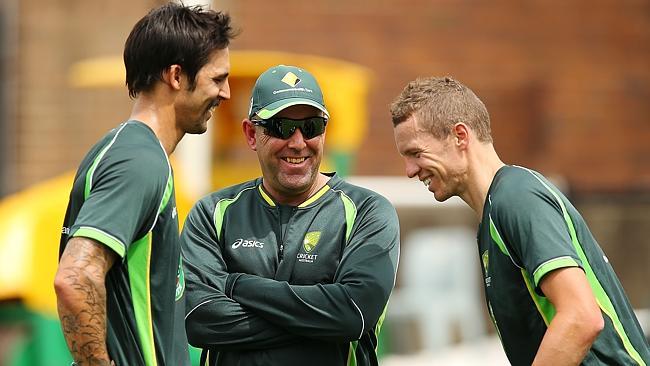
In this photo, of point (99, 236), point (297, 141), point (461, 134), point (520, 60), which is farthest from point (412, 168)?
point (520, 60)

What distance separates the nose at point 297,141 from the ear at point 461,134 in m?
0.59

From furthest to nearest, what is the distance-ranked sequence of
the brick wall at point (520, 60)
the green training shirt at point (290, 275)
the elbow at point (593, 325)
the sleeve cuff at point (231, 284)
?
the brick wall at point (520, 60) < the sleeve cuff at point (231, 284) < the green training shirt at point (290, 275) < the elbow at point (593, 325)

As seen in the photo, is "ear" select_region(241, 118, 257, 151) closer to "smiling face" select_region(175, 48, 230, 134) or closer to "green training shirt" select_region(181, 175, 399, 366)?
"green training shirt" select_region(181, 175, 399, 366)

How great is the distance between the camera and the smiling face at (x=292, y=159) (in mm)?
4797

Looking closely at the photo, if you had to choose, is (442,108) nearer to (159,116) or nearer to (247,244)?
(247,244)

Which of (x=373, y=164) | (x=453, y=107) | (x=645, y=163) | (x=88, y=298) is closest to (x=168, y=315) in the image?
(x=88, y=298)

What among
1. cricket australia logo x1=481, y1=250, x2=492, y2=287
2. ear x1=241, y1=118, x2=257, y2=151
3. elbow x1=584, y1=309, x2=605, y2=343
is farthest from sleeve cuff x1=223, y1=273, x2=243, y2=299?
elbow x1=584, y1=309, x2=605, y2=343

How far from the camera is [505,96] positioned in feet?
45.1

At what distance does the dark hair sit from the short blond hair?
76cm

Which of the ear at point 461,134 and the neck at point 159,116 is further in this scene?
the ear at point 461,134

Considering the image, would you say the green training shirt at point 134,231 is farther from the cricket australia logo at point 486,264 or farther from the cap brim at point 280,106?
the cricket australia logo at point 486,264

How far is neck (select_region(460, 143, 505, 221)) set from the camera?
4512 millimetres

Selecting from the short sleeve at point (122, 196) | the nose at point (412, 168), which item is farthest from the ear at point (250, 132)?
the short sleeve at point (122, 196)

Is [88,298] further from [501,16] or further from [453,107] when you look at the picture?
[501,16]
